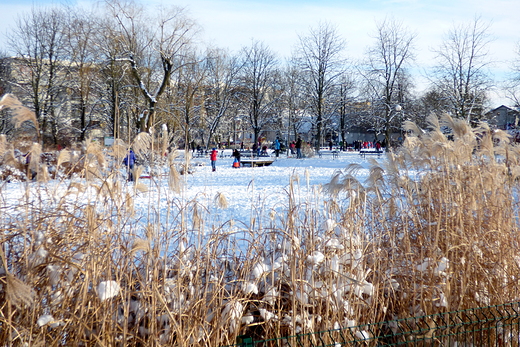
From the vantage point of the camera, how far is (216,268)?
3043 millimetres

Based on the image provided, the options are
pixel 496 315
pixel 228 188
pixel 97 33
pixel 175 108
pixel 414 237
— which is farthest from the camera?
pixel 175 108

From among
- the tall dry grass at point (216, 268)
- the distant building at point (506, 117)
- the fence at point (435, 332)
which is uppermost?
the distant building at point (506, 117)

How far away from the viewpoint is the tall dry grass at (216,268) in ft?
8.45

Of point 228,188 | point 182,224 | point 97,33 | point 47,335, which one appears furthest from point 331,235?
point 97,33

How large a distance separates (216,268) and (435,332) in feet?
5.36

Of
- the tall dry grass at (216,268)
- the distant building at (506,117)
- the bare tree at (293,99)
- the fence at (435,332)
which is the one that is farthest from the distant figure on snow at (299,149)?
the fence at (435,332)

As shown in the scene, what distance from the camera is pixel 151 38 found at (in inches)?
942

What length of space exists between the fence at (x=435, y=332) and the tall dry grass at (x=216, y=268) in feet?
0.25

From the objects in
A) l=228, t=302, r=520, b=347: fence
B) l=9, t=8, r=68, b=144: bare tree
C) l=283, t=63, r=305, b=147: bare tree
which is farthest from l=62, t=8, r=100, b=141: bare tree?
l=228, t=302, r=520, b=347: fence

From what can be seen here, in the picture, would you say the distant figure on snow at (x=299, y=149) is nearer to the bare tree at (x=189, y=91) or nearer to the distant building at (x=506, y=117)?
the bare tree at (x=189, y=91)

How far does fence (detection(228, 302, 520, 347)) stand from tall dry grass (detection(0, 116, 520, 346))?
0.25 ft

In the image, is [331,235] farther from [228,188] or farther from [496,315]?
[228,188]

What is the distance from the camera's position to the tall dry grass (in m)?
2.57

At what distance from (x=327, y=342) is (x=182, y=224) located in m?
1.26
